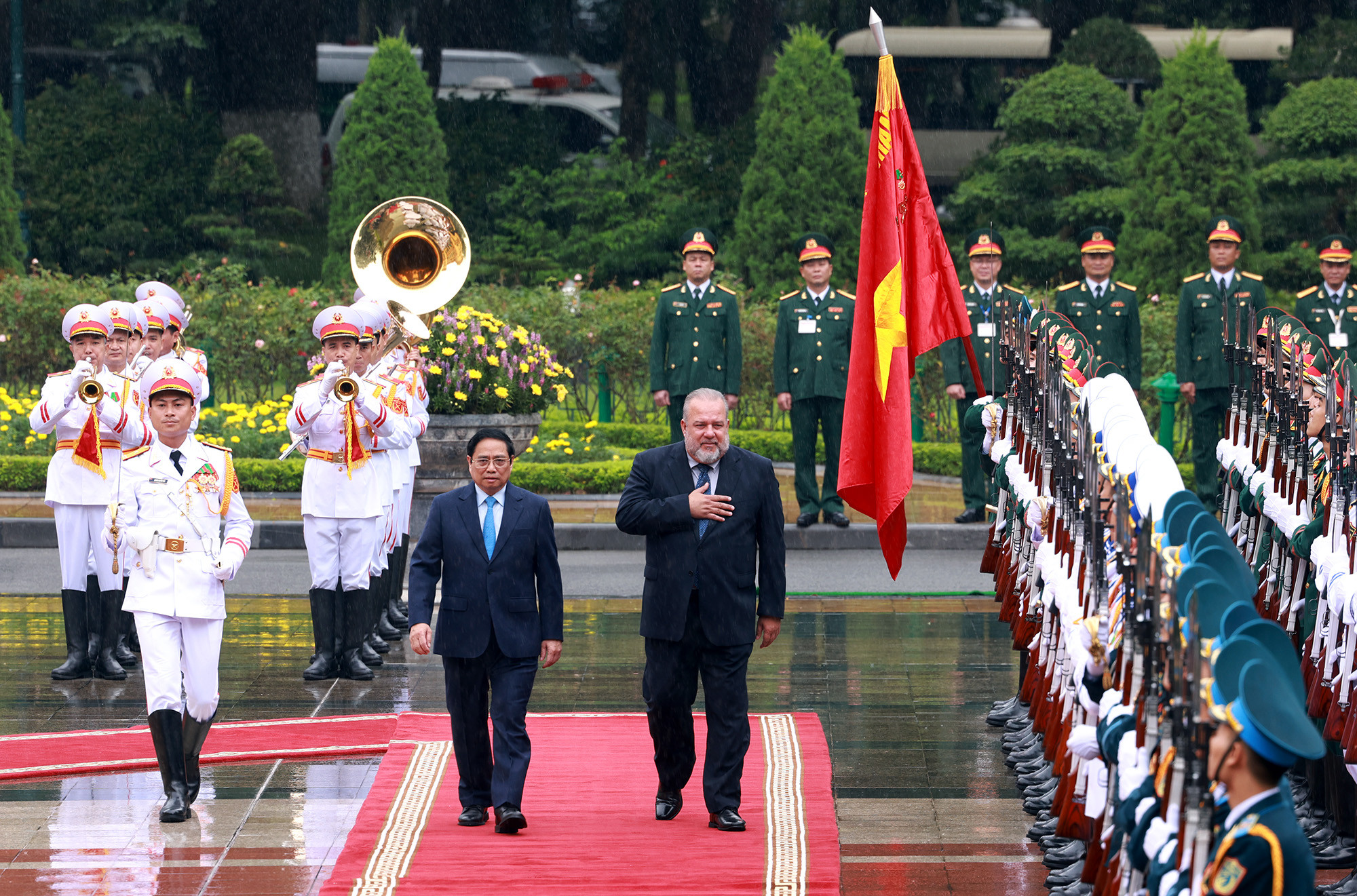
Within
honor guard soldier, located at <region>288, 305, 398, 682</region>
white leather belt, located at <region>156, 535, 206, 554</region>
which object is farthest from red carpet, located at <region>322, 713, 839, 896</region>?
honor guard soldier, located at <region>288, 305, 398, 682</region>

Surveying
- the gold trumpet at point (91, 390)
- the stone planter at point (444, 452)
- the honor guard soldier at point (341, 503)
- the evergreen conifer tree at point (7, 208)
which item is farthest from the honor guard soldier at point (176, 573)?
the evergreen conifer tree at point (7, 208)

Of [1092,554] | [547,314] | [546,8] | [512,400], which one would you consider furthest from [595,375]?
[546,8]

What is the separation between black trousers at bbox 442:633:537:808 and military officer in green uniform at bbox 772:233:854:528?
7.11m

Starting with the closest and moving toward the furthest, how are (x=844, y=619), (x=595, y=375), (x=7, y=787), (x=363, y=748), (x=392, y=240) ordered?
(x=7, y=787), (x=363, y=748), (x=844, y=619), (x=392, y=240), (x=595, y=375)

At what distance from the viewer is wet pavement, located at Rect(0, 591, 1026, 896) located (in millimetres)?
6875

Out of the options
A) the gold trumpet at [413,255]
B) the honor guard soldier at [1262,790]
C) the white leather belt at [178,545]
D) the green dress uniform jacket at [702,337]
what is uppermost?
the gold trumpet at [413,255]

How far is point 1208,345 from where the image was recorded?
1462 centimetres

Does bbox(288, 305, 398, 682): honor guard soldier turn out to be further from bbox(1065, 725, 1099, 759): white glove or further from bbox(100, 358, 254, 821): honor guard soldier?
bbox(1065, 725, 1099, 759): white glove

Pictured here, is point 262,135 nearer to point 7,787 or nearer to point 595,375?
point 595,375

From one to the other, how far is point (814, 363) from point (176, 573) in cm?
767

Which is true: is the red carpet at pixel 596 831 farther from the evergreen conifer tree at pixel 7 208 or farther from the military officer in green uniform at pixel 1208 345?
the evergreen conifer tree at pixel 7 208

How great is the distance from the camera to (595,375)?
1964cm

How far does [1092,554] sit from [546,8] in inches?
1255

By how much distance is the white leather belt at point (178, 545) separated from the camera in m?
7.43
